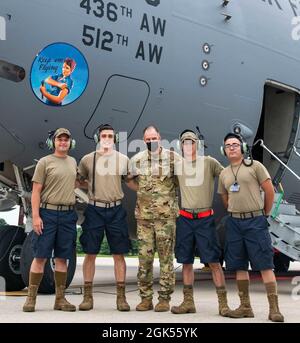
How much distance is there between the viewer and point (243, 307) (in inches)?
245

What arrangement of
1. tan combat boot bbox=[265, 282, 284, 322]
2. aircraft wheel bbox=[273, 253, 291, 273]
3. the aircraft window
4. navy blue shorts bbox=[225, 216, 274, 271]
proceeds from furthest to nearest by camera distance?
aircraft wheel bbox=[273, 253, 291, 273], the aircraft window, navy blue shorts bbox=[225, 216, 274, 271], tan combat boot bbox=[265, 282, 284, 322]

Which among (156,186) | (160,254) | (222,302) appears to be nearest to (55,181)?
(156,186)

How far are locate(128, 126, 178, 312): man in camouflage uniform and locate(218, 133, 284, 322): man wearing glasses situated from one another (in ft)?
2.18

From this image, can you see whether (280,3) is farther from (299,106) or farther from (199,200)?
(199,200)

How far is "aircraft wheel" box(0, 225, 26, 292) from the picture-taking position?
9148mm

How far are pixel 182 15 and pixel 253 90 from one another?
71.6 inches

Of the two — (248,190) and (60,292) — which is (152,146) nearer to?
(248,190)

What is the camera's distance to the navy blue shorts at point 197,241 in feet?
21.2

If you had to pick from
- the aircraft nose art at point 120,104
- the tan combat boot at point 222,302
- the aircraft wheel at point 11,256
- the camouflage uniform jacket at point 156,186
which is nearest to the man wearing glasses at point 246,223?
the tan combat boot at point 222,302

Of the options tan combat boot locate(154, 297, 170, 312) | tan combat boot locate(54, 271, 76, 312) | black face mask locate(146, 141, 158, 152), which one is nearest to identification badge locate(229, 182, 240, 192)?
black face mask locate(146, 141, 158, 152)

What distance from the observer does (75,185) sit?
6652 millimetres

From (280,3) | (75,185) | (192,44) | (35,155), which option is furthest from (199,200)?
(280,3)

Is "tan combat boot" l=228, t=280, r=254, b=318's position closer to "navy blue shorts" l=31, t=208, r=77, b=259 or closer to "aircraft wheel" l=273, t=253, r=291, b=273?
"navy blue shorts" l=31, t=208, r=77, b=259

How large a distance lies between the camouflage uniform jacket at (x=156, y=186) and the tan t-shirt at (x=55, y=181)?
0.79m
